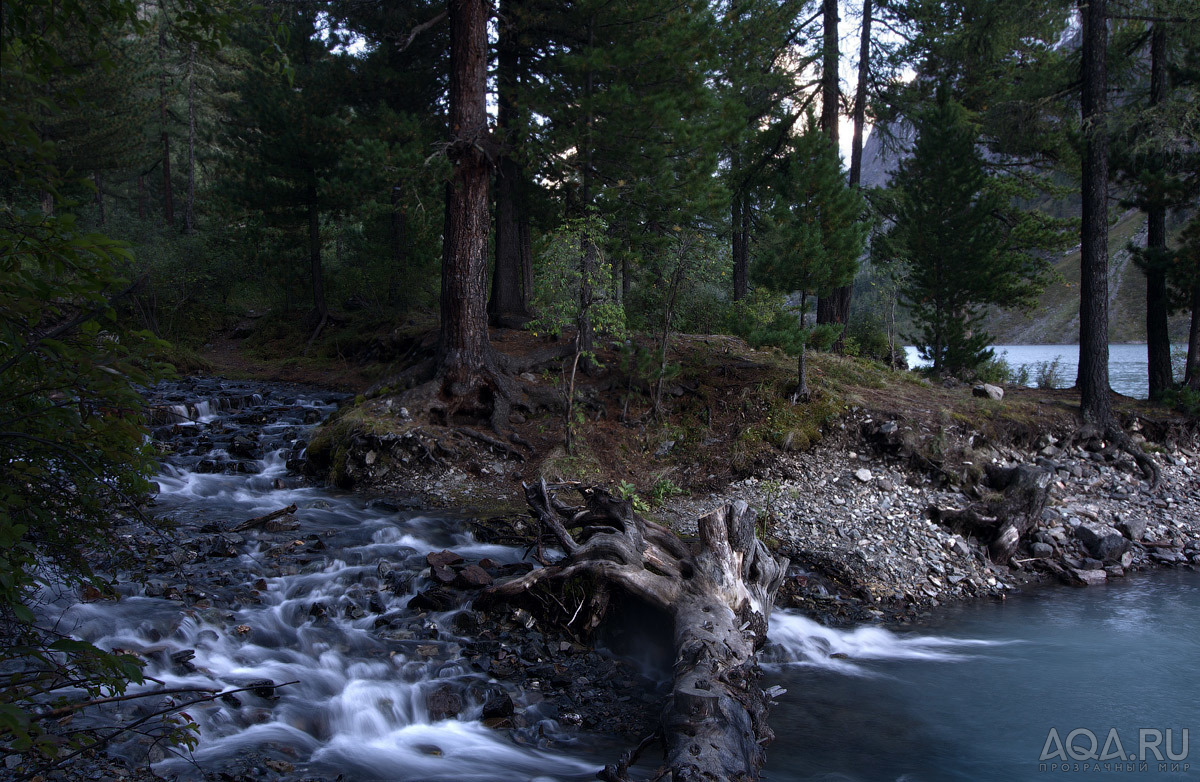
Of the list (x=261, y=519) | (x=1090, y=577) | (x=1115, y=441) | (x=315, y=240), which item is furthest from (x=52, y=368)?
(x=315, y=240)

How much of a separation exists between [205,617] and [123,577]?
1174 millimetres

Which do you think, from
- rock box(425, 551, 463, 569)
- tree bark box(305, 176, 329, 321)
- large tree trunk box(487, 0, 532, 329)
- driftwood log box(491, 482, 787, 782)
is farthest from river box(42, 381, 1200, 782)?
tree bark box(305, 176, 329, 321)

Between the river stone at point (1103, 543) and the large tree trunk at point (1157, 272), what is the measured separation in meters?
6.45

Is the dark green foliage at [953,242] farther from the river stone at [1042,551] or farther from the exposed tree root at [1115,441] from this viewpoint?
the river stone at [1042,551]

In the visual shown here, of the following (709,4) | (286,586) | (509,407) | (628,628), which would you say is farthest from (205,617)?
(709,4)

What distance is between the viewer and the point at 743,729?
4.63 m

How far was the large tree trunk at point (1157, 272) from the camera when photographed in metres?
13.7

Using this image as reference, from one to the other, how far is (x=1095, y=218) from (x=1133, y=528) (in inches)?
225

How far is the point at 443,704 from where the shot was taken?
529 centimetres

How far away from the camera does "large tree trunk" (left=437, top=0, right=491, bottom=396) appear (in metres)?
10.9

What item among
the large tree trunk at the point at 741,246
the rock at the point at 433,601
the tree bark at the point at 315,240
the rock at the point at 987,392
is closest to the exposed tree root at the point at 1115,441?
the rock at the point at 987,392

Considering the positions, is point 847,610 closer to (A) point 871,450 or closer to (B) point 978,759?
(B) point 978,759

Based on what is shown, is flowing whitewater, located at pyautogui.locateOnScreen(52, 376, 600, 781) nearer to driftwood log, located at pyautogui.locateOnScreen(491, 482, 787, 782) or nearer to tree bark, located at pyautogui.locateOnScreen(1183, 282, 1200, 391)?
driftwood log, located at pyautogui.locateOnScreen(491, 482, 787, 782)

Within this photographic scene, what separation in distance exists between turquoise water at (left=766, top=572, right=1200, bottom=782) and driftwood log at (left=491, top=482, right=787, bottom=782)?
599mm
